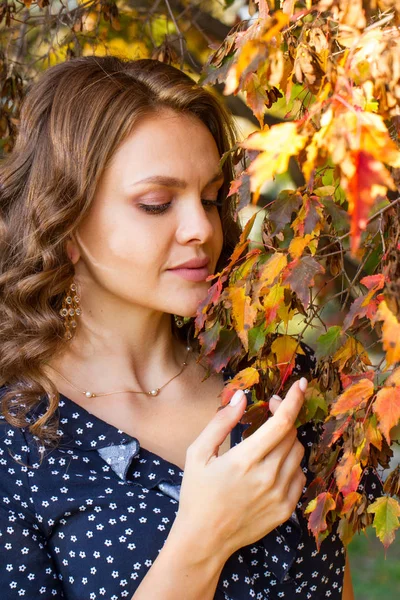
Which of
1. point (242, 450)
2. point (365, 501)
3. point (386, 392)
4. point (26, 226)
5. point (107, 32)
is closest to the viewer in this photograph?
point (386, 392)

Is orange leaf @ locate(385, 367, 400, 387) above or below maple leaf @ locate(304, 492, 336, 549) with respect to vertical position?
above

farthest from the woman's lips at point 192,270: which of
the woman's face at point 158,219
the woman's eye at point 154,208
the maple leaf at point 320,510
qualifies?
the maple leaf at point 320,510

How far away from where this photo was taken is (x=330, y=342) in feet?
4.48

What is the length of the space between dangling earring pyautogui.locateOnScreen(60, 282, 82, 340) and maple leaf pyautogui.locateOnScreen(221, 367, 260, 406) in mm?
549

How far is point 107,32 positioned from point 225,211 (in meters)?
1.22

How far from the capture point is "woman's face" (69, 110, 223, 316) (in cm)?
172

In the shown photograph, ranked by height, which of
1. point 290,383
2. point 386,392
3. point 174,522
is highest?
point 386,392

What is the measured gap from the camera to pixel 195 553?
4.88 feet

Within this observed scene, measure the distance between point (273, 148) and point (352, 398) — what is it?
1.37 ft

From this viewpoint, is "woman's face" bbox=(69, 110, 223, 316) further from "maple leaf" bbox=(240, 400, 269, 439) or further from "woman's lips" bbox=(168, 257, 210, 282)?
"maple leaf" bbox=(240, 400, 269, 439)

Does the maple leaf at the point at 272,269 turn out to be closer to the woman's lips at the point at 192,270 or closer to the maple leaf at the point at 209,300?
the maple leaf at the point at 209,300

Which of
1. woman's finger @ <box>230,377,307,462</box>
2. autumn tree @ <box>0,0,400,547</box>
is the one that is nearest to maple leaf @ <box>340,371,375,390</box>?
autumn tree @ <box>0,0,400,547</box>

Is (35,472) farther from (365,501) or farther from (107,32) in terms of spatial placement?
(107,32)

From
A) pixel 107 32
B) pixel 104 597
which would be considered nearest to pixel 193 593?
pixel 104 597
